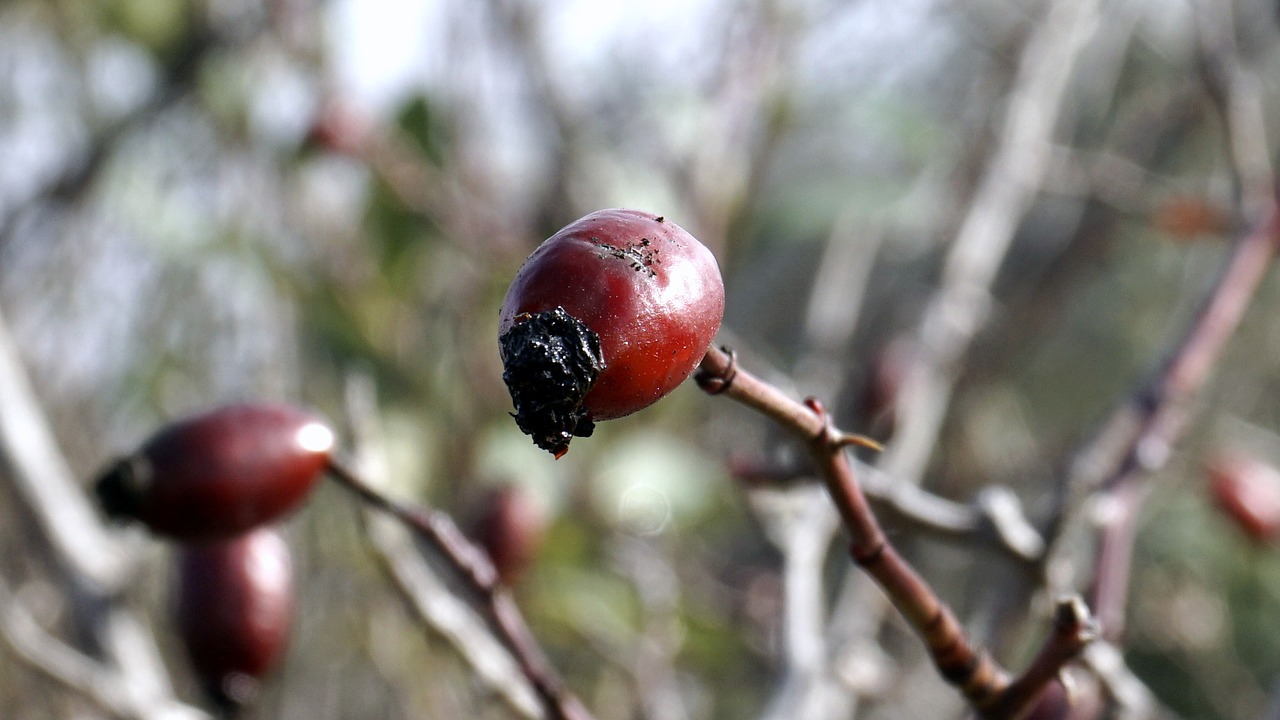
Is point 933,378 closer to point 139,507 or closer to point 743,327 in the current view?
point 139,507

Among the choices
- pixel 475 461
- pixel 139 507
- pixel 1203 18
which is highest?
pixel 1203 18

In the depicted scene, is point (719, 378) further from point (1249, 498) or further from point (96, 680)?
point (1249, 498)

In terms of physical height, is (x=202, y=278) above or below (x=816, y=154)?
below

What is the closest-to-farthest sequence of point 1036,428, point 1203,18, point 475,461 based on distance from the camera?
point 1203,18 → point 475,461 → point 1036,428

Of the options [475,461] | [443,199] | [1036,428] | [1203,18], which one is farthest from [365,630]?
[1036,428]

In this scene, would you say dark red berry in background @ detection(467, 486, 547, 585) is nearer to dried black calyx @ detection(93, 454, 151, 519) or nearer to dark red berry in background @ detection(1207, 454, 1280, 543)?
dried black calyx @ detection(93, 454, 151, 519)

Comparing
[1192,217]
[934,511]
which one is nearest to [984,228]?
[1192,217]

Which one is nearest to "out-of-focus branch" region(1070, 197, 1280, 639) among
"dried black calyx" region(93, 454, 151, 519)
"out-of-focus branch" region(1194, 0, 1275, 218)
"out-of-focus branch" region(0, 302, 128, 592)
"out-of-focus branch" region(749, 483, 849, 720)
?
"out-of-focus branch" region(1194, 0, 1275, 218)
